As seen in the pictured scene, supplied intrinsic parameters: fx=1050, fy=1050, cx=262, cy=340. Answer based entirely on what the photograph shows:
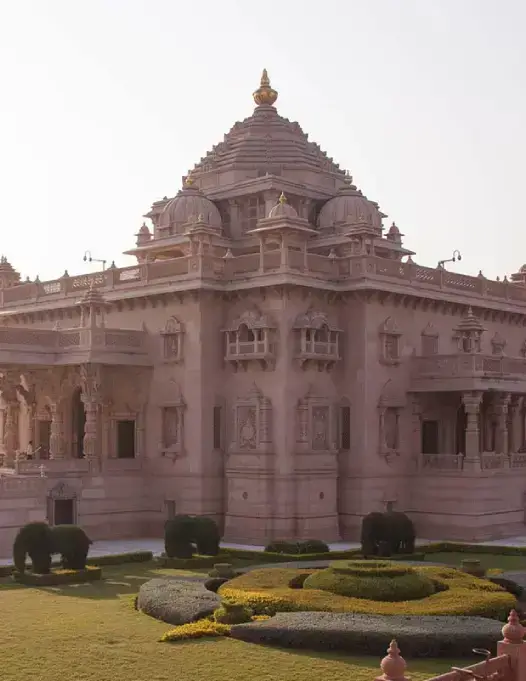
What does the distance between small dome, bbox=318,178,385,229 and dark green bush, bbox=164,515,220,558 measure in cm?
1624

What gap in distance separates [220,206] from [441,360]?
11768 mm

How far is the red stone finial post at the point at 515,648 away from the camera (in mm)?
14539

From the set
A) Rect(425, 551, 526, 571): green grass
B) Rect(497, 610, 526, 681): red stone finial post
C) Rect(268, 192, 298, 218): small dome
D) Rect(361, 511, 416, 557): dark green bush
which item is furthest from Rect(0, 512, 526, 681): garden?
Rect(268, 192, 298, 218): small dome

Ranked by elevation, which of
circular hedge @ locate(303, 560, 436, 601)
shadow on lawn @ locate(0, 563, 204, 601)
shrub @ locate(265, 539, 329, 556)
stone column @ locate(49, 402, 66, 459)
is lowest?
shadow on lawn @ locate(0, 563, 204, 601)

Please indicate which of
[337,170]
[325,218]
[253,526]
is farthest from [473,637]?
[337,170]

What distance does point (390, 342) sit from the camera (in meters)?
38.6

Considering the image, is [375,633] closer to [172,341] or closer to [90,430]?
[90,430]

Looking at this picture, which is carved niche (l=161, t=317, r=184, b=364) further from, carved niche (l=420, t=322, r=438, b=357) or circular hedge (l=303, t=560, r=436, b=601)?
circular hedge (l=303, t=560, r=436, b=601)

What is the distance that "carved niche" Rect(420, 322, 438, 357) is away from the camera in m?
40.2

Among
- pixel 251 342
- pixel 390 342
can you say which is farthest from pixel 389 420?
Answer: pixel 251 342

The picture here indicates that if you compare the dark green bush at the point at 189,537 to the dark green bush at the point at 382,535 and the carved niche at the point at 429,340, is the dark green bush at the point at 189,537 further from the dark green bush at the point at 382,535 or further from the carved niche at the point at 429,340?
the carved niche at the point at 429,340

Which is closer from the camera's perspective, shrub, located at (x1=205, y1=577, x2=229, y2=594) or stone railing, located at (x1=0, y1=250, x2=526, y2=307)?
shrub, located at (x1=205, y1=577, x2=229, y2=594)

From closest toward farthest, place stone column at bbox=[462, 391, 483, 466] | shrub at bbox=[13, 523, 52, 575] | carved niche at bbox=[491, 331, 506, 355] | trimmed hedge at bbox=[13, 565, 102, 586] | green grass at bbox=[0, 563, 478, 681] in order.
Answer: green grass at bbox=[0, 563, 478, 681]
trimmed hedge at bbox=[13, 565, 102, 586]
shrub at bbox=[13, 523, 52, 575]
stone column at bbox=[462, 391, 483, 466]
carved niche at bbox=[491, 331, 506, 355]

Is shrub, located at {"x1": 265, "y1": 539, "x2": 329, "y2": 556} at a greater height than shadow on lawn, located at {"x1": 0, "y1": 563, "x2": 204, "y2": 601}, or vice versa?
shrub, located at {"x1": 265, "y1": 539, "x2": 329, "y2": 556}
